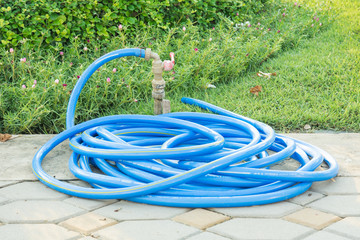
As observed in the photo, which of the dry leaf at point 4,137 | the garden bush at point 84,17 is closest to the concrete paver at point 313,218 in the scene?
the dry leaf at point 4,137

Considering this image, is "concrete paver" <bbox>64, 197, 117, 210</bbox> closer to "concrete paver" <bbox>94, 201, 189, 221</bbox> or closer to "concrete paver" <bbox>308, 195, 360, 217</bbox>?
"concrete paver" <bbox>94, 201, 189, 221</bbox>

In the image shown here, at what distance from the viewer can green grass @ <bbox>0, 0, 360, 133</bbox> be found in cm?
409

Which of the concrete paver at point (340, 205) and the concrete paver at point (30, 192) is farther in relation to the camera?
the concrete paver at point (30, 192)

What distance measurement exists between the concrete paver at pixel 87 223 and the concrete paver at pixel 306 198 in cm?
100

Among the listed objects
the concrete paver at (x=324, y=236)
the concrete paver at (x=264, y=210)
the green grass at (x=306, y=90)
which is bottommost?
the concrete paver at (x=324, y=236)

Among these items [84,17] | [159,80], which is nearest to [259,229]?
[159,80]

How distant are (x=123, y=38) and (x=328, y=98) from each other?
2.01m

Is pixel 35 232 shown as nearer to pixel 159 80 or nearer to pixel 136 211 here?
pixel 136 211

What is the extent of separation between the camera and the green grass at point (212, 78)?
4090mm

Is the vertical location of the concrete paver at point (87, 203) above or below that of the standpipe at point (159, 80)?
below

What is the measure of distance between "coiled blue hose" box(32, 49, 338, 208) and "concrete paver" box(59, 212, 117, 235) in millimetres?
172

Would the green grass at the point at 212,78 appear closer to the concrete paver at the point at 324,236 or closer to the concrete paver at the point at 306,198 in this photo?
the concrete paver at the point at 306,198

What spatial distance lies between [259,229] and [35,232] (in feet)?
3.51

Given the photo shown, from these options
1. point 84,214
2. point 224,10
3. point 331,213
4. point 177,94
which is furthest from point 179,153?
point 224,10
